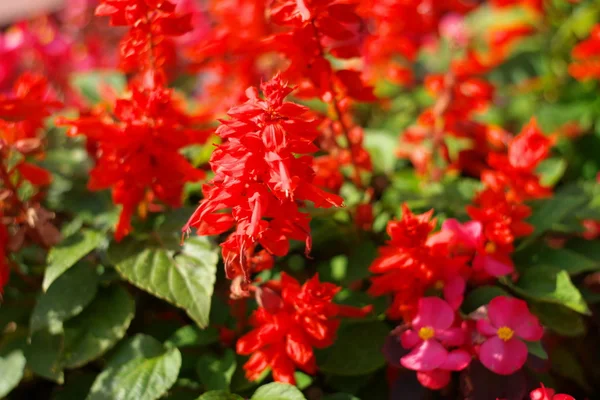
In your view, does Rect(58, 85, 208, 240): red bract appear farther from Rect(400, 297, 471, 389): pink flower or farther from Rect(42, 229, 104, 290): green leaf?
Rect(400, 297, 471, 389): pink flower

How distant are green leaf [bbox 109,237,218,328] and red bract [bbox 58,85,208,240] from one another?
4 cm

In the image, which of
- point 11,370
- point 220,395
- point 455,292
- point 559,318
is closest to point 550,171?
point 559,318

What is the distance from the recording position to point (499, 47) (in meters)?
1.99

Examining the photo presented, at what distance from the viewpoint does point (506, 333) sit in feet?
3.14

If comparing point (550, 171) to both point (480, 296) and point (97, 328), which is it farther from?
point (97, 328)

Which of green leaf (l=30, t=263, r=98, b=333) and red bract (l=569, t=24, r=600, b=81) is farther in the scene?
red bract (l=569, t=24, r=600, b=81)

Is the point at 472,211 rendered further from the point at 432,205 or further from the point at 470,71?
the point at 470,71

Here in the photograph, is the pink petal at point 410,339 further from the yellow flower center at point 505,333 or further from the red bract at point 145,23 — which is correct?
the red bract at point 145,23

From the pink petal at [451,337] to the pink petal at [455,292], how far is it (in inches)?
1.7

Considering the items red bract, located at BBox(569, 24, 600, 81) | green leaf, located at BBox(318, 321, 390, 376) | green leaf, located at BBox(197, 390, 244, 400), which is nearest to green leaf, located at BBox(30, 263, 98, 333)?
green leaf, located at BBox(197, 390, 244, 400)

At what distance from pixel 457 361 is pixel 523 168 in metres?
0.47

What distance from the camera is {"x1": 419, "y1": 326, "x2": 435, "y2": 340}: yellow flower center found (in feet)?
3.21

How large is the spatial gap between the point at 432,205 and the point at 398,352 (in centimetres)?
41

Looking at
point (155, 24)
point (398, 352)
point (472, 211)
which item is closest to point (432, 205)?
point (472, 211)
